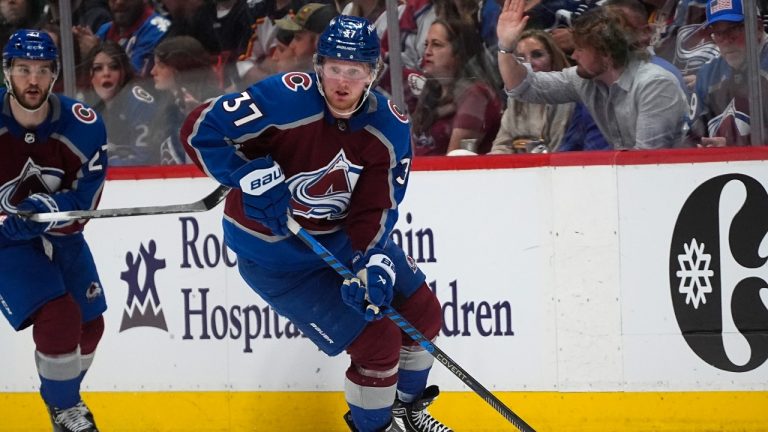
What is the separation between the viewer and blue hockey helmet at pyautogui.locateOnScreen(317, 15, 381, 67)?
9.93ft

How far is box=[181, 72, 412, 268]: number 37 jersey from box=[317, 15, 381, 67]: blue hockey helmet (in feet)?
0.46

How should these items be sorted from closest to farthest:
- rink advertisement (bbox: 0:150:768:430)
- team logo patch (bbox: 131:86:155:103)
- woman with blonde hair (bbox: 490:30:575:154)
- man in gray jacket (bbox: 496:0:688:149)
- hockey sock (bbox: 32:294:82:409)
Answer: hockey sock (bbox: 32:294:82:409), rink advertisement (bbox: 0:150:768:430), man in gray jacket (bbox: 496:0:688:149), woman with blonde hair (bbox: 490:30:575:154), team logo patch (bbox: 131:86:155:103)

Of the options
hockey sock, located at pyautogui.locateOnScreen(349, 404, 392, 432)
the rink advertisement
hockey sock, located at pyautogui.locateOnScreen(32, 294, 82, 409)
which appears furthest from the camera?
the rink advertisement

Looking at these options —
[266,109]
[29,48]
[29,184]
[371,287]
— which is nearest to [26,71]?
[29,48]

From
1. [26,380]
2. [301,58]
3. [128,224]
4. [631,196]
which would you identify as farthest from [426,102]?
[26,380]

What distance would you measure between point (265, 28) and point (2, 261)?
125 cm

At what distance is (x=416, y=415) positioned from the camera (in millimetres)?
3584

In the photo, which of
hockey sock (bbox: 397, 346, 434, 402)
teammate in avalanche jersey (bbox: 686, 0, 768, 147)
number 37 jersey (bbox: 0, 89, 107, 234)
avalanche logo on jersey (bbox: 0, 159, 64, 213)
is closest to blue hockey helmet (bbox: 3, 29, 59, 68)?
number 37 jersey (bbox: 0, 89, 107, 234)

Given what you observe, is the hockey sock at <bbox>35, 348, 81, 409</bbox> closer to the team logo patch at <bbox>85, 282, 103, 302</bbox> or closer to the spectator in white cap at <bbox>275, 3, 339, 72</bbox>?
the team logo patch at <bbox>85, 282, 103, 302</bbox>

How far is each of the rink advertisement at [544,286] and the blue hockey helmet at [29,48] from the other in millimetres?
728

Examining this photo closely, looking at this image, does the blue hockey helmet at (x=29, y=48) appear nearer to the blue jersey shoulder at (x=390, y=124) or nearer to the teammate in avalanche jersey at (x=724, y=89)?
the blue jersey shoulder at (x=390, y=124)

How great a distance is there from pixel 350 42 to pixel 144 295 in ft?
5.21

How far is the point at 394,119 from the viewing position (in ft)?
10.5

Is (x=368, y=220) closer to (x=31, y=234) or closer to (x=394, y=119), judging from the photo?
(x=394, y=119)
